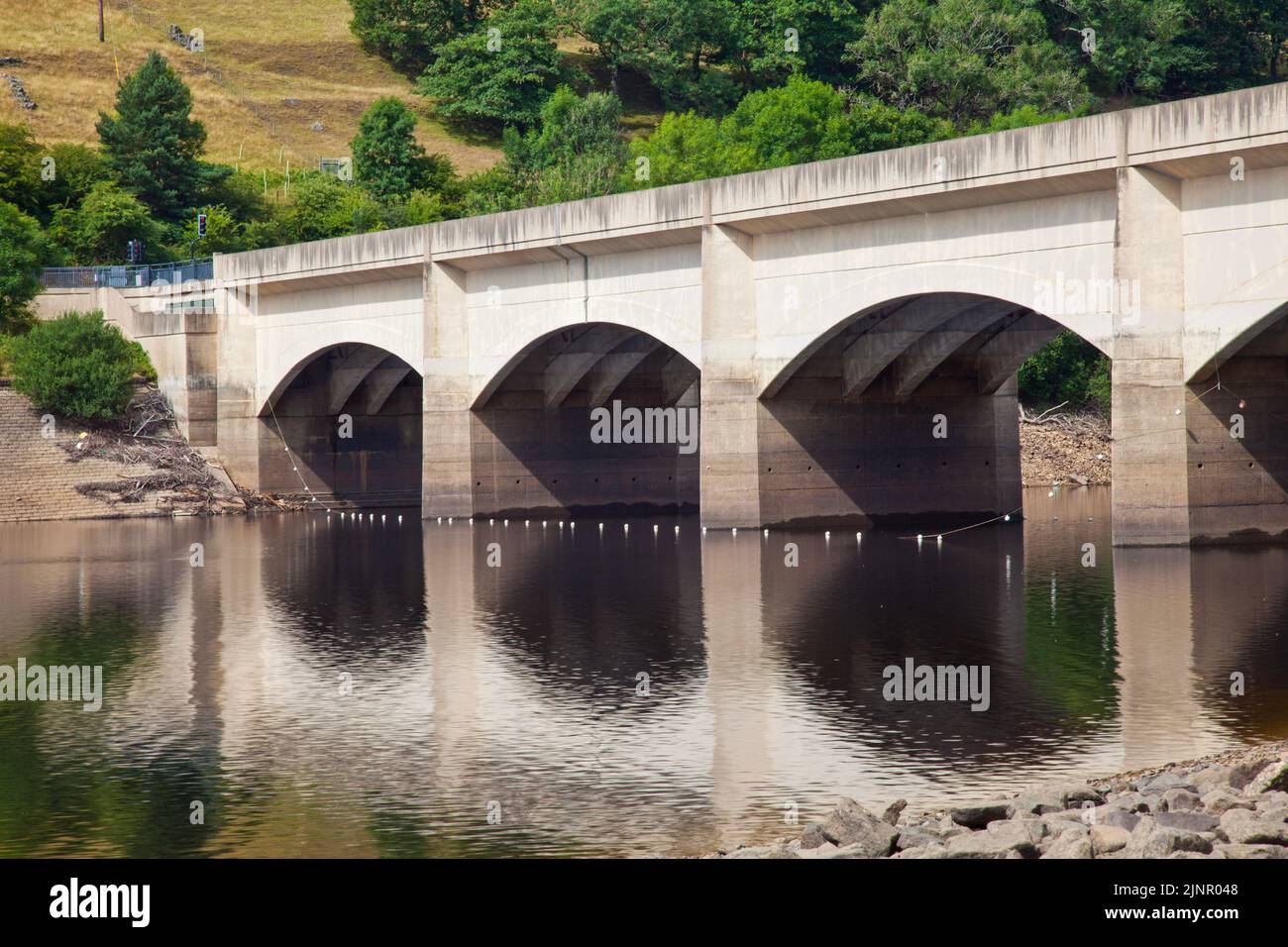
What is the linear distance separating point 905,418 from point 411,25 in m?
91.3

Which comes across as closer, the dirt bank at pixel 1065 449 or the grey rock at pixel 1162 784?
the grey rock at pixel 1162 784

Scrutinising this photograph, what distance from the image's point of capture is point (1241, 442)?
3869cm

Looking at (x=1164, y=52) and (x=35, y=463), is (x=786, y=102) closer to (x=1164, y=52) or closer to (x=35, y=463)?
(x=1164, y=52)

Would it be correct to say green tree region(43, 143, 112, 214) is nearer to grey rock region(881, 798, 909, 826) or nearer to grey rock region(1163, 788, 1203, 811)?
grey rock region(881, 798, 909, 826)

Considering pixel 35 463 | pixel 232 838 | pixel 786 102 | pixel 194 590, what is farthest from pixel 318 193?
pixel 232 838

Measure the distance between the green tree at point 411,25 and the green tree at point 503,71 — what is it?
4.83 metres

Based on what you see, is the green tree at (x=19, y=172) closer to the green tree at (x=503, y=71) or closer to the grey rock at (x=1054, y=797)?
the green tree at (x=503, y=71)

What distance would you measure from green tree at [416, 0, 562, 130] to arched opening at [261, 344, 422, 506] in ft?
176

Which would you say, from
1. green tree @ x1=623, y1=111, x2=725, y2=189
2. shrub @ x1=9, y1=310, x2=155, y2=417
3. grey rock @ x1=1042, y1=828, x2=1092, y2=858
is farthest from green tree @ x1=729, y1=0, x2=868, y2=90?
grey rock @ x1=1042, y1=828, x2=1092, y2=858

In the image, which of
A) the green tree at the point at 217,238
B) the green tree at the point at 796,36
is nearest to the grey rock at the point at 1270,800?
the green tree at the point at 217,238

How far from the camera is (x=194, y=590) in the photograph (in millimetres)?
40062

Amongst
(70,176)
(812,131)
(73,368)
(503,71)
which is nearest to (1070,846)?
(73,368)

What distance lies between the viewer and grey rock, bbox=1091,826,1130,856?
46.8ft

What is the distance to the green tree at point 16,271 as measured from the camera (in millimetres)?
75000
